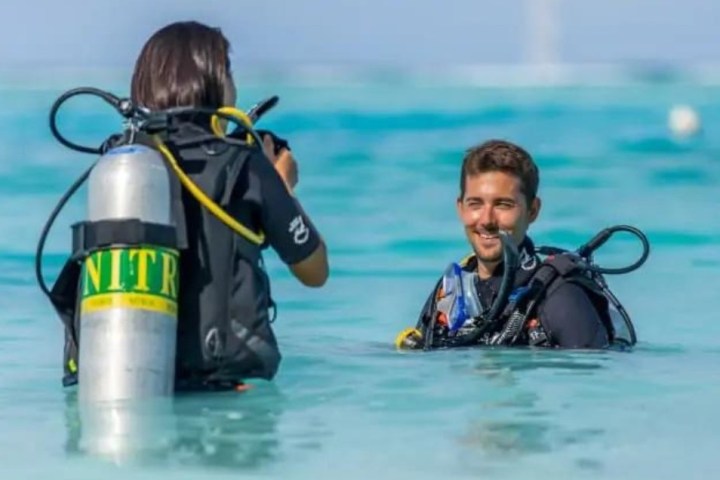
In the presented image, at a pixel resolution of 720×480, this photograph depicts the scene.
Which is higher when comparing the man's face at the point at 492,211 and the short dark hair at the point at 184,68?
the short dark hair at the point at 184,68

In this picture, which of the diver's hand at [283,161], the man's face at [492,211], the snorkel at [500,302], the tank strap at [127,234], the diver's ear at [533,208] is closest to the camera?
the tank strap at [127,234]

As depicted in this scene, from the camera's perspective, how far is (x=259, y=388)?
559 cm

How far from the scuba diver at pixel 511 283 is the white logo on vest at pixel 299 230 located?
1162 mm

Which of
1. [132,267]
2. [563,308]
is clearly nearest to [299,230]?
[132,267]

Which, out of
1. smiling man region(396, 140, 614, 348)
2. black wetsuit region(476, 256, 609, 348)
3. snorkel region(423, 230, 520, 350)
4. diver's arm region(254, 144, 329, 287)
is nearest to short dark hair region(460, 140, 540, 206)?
smiling man region(396, 140, 614, 348)

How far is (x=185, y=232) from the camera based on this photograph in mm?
4840

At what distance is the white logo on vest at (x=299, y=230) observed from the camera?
4.92 meters

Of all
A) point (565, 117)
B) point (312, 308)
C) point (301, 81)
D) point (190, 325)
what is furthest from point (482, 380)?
point (301, 81)

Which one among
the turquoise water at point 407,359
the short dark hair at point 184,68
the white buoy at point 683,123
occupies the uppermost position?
the white buoy at point 683,123

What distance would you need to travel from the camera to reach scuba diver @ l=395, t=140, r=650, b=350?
6059 mm

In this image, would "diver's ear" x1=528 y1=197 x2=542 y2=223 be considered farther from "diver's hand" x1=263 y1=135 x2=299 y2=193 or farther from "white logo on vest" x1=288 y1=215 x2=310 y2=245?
"white logo on vest" x1=288 y1=215 x2=310 y2=245

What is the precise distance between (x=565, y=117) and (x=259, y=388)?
1856 cm

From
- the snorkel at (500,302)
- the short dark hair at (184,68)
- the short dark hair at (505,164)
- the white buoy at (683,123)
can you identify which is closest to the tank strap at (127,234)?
the short dark hair at (184,68)

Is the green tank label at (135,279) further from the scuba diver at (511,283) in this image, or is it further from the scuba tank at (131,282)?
the scuba diver at (511,283)
